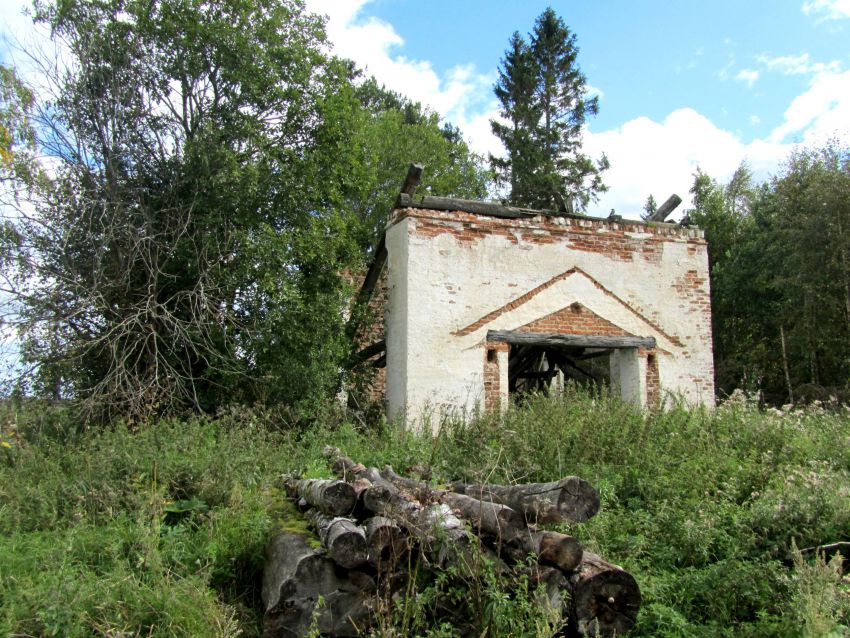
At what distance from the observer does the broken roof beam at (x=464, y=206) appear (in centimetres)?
1165

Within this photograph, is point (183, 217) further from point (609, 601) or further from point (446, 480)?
point (609, 601)

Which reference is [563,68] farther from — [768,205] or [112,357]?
[112,357]

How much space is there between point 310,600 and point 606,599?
1851mm

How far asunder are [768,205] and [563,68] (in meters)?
10.7

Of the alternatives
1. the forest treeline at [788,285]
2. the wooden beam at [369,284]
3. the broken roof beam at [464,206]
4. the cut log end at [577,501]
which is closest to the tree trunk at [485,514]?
the cut log end at [577,501]

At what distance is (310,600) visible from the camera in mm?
4332

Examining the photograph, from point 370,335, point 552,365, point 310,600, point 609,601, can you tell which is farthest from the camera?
point 552,365

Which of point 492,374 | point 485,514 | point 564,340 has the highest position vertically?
point 564,340

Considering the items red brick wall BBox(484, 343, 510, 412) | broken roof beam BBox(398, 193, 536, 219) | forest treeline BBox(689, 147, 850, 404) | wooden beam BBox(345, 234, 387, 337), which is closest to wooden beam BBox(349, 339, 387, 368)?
wooden beam BBox(345, 234, 387, 337)

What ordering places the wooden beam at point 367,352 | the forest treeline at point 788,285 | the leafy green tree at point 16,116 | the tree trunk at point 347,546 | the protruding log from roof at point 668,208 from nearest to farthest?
the tree trunk at point 347,546 < the leafy green tree at point 16,116 < the wooden beam at point 367,352 < the protruding log from roof at point 668,208 < the forest treeline at point 788,285

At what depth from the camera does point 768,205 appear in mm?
24359

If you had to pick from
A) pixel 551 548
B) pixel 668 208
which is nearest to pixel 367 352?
pixel 668 208

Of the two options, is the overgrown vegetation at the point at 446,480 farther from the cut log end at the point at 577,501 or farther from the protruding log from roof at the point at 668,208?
the protruding log from roof at the point at 668,208

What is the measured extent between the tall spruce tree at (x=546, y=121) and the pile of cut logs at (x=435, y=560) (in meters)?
24.1
